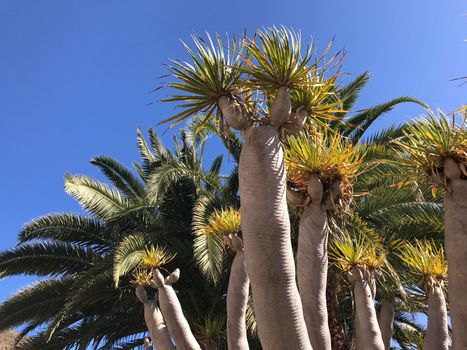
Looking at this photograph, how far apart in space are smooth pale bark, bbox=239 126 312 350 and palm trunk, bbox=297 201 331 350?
2.98 feet

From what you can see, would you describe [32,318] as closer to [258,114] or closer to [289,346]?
[258,114]

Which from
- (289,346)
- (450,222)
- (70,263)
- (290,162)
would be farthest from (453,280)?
(70,263)

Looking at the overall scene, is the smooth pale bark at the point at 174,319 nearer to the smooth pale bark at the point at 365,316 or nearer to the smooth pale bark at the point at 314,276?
the smooth pale bark at the point at 365,316

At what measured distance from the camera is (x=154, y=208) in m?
13.6

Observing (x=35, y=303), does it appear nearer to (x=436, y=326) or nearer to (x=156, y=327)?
(x=156, y=327)

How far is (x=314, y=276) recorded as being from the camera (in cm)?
475

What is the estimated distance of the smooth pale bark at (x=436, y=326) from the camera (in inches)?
228

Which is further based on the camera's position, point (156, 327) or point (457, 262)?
point (156, 327)

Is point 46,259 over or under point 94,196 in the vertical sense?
under

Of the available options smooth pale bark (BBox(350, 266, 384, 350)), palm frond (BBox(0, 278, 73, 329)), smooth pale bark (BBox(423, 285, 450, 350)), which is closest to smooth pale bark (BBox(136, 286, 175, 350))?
smooth pale bark (BBox(350, 266, 384, 350))

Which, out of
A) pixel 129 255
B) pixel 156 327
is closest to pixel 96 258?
pixel 129 255

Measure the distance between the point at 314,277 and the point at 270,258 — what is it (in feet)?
3.85

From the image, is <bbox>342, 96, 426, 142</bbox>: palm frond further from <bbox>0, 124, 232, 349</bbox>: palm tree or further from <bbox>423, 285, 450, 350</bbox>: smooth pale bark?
<bbox>423, 285, 450, 350</bbox>: smooth pale bark

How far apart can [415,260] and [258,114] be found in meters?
2.98
